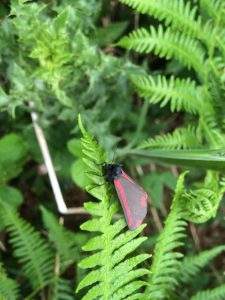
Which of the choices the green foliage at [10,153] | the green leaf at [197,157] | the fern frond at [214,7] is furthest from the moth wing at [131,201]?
the fern frond at [214,7]

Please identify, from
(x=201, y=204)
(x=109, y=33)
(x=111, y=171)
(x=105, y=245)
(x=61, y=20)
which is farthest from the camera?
(x=109, y=33)

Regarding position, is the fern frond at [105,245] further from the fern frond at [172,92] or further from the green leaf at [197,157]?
the fern frond at [172,92]

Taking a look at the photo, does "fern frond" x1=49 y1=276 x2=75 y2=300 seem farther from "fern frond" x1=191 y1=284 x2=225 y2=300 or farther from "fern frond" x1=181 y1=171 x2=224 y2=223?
"fern frond" x1=181 y1=171 x2=224 y2=223

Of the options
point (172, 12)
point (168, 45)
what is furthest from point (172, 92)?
point (172, 12)

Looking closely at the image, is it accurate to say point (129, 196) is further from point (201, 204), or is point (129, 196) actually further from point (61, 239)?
point (61, 239)

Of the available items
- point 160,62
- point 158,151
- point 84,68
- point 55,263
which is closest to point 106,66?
point 84,68

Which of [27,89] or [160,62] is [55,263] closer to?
[27,89]

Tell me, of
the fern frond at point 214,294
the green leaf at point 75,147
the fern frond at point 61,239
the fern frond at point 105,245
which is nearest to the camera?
the fern frond at point 105,245
